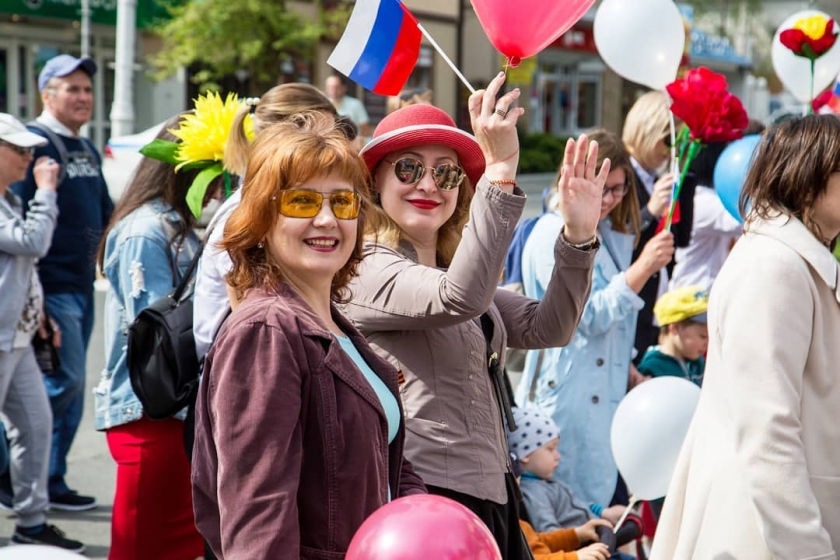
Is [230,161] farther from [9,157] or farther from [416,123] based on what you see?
[9,157]

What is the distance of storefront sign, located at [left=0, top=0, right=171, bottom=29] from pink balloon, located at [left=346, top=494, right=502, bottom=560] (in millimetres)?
18716

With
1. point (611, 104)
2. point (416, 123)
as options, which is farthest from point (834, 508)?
point (611, 104)

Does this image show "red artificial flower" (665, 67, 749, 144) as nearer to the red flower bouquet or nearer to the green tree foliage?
the red flower bouquet

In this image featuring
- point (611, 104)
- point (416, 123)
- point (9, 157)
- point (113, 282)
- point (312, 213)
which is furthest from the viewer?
point (611, 104)

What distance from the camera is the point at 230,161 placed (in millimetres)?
3572

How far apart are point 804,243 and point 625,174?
191 cm

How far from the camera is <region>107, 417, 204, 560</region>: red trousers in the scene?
3.61 meters

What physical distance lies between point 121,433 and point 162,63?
56.0ft

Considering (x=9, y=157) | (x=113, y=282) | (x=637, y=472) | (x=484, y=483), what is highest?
(x=9, y=157)

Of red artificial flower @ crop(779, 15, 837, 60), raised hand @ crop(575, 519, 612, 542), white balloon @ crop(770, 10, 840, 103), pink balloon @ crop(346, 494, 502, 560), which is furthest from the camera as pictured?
white balloon @ crop(770, 10, 840, 103)

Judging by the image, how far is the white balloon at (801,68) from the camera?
20.2 ft

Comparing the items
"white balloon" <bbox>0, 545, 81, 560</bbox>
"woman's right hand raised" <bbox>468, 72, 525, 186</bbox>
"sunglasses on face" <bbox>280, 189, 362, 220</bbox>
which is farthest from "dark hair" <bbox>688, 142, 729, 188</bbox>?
"white balloon" <bbox>0, 545, 81, 560</bbox>

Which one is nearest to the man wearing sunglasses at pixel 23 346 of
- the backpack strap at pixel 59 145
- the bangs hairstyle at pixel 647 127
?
the backpack strap at pixel 59 145

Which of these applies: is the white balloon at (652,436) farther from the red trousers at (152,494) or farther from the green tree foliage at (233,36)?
the green tree foliage at (233,36)
